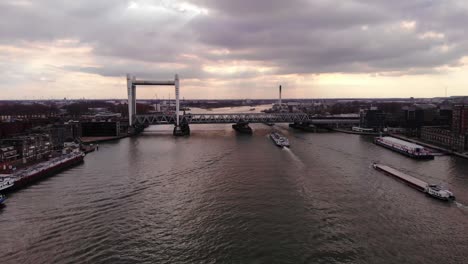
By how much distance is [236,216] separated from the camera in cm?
858

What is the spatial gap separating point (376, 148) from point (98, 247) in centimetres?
1741

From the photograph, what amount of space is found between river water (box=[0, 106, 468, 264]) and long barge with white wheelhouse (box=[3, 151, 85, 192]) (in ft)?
1.72

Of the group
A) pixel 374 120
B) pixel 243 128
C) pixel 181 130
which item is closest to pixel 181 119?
pixel 181 130

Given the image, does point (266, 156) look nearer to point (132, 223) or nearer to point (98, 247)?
point (132, 223)

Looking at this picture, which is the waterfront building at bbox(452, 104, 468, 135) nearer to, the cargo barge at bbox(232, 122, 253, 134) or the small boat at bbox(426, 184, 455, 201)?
the small boat at bbox(426, 184, 455, 201)

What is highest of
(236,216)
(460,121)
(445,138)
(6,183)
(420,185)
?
(460,121)

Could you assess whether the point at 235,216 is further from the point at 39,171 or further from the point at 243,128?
the point at 243,128

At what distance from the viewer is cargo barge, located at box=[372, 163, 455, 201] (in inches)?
389

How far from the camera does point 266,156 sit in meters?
17.1

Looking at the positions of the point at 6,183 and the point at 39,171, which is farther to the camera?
the point at 39,171

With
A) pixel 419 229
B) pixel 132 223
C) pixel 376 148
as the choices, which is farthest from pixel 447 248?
pixel 376 148

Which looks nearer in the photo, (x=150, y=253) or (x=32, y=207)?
(x=150, y=253)

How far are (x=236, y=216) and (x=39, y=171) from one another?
8.79 meters

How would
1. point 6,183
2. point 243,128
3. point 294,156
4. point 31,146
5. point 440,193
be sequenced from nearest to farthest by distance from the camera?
point 440,193 → point 6,183 → point 31,146 → point 294,156 → point 243,128
